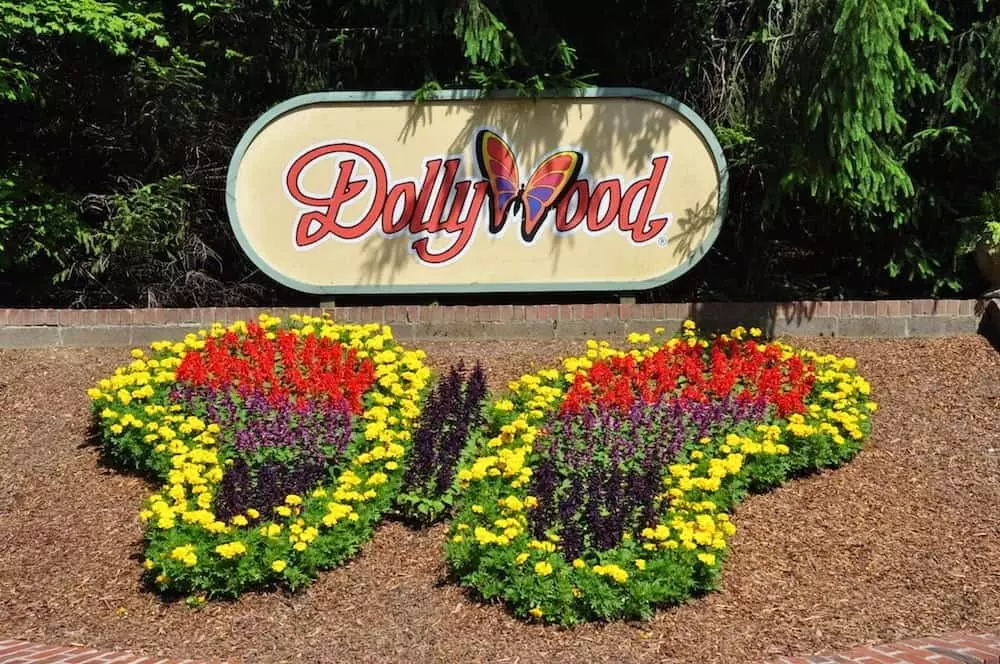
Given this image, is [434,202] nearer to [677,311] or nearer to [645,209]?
[645,209]

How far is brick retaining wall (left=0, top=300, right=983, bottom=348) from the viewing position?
24.6 feet

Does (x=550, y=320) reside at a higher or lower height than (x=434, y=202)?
lower

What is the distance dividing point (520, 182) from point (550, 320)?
1.13 metres

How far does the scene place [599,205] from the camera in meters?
7.70

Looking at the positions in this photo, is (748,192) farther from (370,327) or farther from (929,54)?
(370,327)

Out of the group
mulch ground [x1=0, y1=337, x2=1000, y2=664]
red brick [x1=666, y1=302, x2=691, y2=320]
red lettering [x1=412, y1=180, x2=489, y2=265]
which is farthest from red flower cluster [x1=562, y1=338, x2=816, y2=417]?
red lettering [x1=412, y1=180, x2=489, y2=265]

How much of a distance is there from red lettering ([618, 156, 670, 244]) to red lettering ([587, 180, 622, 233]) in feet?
0.19

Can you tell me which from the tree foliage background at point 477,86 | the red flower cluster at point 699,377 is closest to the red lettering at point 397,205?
the tree foliage background at point 477,86

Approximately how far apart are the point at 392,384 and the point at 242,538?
1.85 m

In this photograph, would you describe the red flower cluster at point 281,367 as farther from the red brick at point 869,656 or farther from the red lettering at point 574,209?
the red brick at point 869,656

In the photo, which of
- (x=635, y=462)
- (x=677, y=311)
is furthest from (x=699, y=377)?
(x=677, y=311)

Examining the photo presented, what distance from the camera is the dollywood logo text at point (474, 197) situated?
7.68 m

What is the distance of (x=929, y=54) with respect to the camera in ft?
25.5

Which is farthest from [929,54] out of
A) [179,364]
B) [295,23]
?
[179,364]
